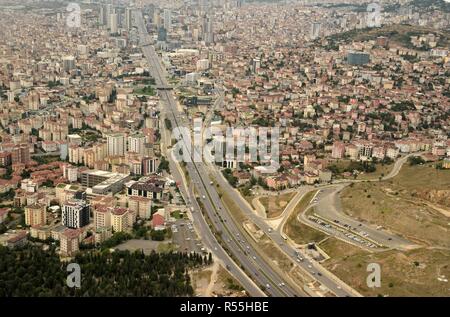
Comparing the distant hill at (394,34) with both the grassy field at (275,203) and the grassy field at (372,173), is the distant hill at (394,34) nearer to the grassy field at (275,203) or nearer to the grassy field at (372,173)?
the grassy field at (372,173)

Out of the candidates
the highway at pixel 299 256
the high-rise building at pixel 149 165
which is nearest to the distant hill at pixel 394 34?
the high-rise building at pixel 149 165

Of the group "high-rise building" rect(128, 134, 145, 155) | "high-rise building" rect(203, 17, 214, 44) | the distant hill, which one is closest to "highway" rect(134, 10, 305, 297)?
"high-rise building" rect(128, 134, 145, 155)

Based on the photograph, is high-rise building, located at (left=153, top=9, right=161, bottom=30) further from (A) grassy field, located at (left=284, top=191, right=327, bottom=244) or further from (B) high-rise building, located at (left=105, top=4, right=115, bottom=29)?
(A) grassy field, located at (left=284, top=191, right=327, bottom=244)
